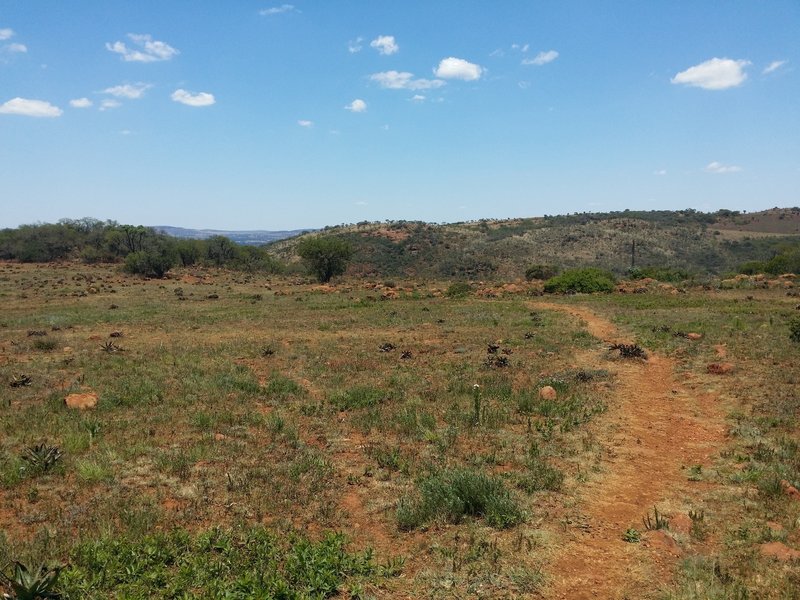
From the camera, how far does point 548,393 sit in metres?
11.8

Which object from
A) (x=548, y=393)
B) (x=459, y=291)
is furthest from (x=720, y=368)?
(x=459, y=291)

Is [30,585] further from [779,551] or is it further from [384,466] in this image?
[779,551]

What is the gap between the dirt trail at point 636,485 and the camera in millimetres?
5215

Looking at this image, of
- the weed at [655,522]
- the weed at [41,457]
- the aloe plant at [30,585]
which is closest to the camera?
the aloe plant at [30,585]

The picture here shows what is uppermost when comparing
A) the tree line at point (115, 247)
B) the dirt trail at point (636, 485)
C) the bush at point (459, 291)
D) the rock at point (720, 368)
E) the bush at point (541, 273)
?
the tree line at point (115, 247)

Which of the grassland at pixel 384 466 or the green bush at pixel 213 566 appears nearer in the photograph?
the green bush at pixel 213 566

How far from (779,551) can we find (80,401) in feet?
42.6

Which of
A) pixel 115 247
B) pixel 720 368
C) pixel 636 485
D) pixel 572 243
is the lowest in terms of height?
pixel 636 485

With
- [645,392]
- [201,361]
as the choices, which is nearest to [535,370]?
[645,392]

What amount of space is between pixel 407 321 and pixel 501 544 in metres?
19.7

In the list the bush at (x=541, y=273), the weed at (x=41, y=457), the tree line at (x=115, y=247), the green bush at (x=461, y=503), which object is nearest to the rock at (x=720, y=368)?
the green bush at (x=461, y=503)

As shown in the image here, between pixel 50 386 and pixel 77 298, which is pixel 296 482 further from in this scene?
pixel 77 298

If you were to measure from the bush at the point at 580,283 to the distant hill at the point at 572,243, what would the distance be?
3024 cm

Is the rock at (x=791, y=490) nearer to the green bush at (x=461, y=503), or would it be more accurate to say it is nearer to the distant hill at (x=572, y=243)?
the green bush at (x=461, y=503)
